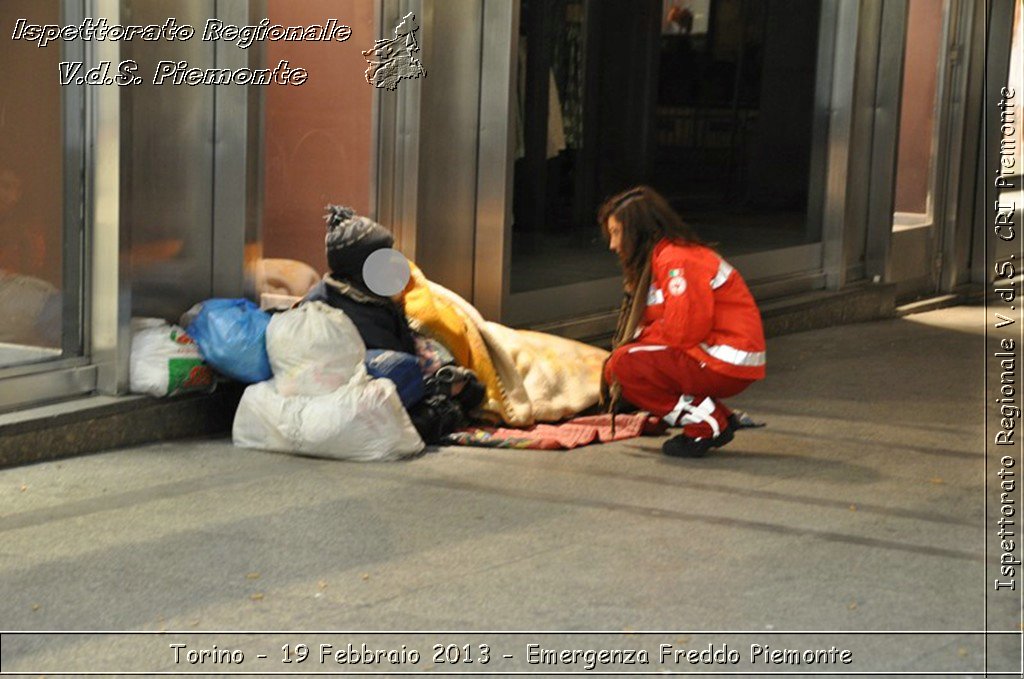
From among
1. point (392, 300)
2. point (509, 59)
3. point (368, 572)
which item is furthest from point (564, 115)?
point (368, 572)

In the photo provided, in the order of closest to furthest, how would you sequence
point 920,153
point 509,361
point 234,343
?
point 234,343, point 509,361, point 920,153

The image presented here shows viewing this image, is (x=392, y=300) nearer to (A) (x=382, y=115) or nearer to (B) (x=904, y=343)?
(A) (x=382, y=115)

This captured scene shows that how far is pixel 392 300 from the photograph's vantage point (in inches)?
258

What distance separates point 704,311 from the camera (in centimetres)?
629

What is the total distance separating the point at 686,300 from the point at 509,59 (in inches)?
77.8

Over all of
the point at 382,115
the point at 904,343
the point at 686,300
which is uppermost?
the point at 382,115

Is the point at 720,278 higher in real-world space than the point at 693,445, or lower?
higher

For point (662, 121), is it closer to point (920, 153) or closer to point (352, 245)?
point (920, 153)

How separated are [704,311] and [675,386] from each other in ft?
1.16

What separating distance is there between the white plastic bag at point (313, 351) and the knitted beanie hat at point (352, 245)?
0.30m

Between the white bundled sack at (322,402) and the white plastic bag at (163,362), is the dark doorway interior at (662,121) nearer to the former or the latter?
the white bundled sack at (322,402)

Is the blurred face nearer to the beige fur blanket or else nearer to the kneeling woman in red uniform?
the kneeling woman in red uniform

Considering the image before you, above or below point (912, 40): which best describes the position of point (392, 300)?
below

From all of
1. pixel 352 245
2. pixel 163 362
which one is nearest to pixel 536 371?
pixel 352 245
